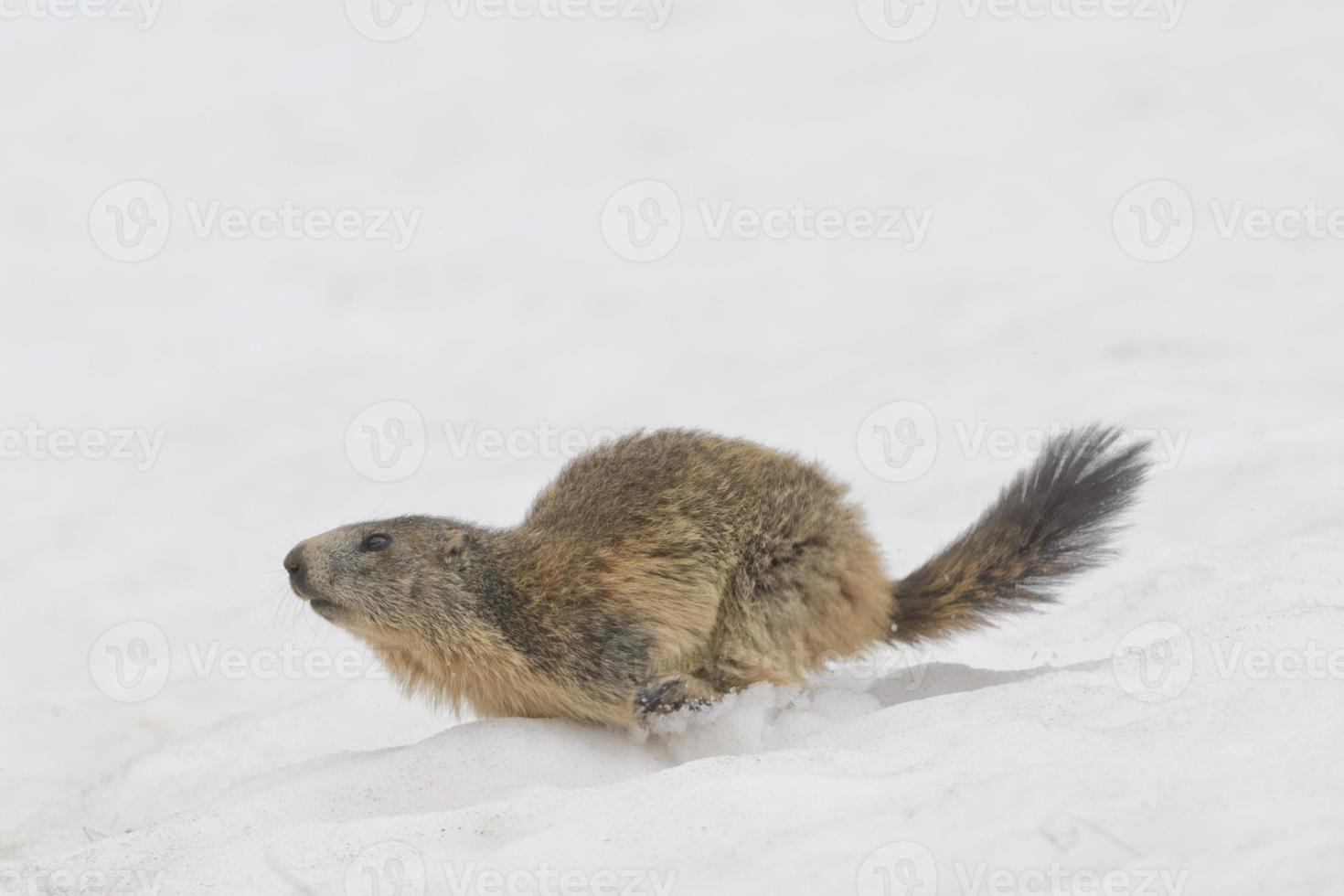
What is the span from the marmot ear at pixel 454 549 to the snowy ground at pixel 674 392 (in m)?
0.96

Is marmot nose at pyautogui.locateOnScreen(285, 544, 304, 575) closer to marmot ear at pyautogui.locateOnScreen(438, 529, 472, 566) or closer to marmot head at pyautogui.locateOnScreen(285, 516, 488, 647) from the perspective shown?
marmot head at pyautogui.locateOnScreen(285, 516, 488, 647)

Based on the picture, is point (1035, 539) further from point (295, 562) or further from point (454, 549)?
point (295, 562)

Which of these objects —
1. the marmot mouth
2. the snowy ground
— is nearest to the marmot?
the marmot mouth

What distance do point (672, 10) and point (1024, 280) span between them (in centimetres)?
653

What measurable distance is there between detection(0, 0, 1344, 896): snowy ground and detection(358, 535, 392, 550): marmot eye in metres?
1.05

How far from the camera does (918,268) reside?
14.6 metres

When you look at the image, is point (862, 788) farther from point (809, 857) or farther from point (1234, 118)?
point (1234, 118)

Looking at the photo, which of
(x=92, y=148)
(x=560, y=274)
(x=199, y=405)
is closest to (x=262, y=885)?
(x=199, y=405)

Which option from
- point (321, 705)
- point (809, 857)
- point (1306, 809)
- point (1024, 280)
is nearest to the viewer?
point (1306, 809)

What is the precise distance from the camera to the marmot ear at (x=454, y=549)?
22.4ft

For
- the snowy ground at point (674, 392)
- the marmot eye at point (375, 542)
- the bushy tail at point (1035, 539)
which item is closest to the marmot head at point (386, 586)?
the marmot eye at point (375, 542)

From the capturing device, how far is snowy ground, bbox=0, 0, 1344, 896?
4.51 metres

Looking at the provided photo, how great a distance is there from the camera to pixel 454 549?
6.87 meters

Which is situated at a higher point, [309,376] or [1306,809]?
[309,376]
